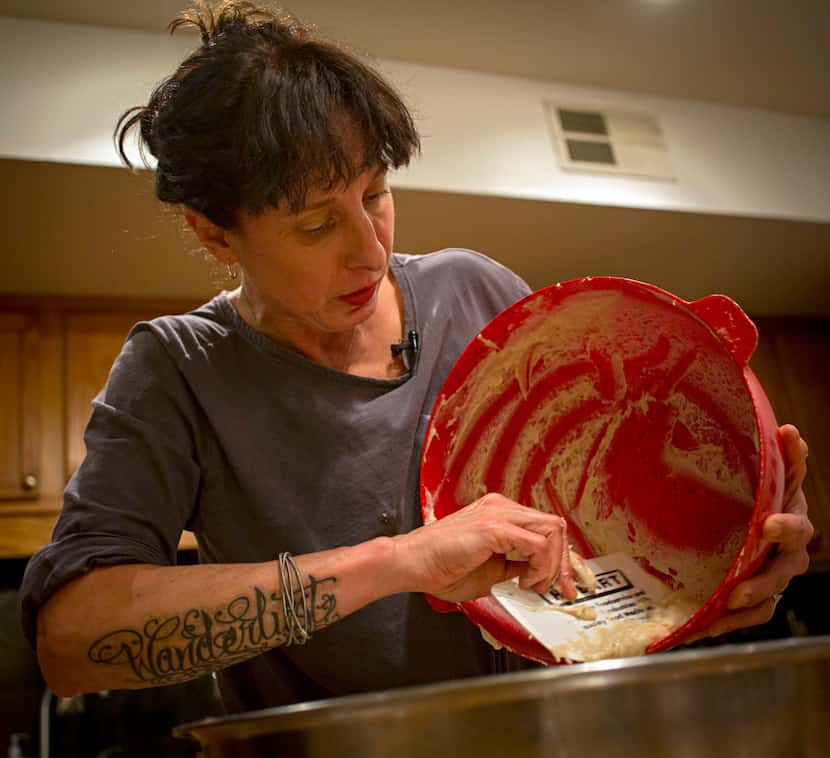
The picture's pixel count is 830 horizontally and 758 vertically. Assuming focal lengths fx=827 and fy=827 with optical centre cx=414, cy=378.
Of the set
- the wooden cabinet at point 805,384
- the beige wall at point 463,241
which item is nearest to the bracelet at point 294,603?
the beige wall at point 463,241

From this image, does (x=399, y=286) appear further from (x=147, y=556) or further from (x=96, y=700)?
(x=96, y=700)

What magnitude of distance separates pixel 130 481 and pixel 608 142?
195cm

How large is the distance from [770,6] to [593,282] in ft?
5.80

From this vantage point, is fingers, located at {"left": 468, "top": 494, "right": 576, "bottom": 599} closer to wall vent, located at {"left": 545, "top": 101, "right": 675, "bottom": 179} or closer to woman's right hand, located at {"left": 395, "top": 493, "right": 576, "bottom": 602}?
woman's right hand, located at {"left": 395, "top": 493, "right": 576, "bottom": 602}

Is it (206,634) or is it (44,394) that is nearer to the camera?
(206,634)

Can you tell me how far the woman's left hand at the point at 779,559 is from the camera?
605mm

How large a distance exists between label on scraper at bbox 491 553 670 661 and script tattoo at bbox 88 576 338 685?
0.56 ft

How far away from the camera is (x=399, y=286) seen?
97 centimetres

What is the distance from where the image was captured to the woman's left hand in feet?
1.98

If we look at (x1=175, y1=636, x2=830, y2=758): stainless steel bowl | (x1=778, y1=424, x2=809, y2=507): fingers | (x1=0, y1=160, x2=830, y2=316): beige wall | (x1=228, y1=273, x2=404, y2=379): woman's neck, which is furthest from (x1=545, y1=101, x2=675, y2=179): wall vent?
(x1=175, y1=636, x2=830, y2=758): stainless steel bowl

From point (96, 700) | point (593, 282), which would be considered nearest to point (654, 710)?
point (593, 282)

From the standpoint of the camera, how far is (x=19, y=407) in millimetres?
2236

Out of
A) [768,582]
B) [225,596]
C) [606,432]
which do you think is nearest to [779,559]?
[768,582]

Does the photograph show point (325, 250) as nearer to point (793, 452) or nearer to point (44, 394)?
point (793, 452)
